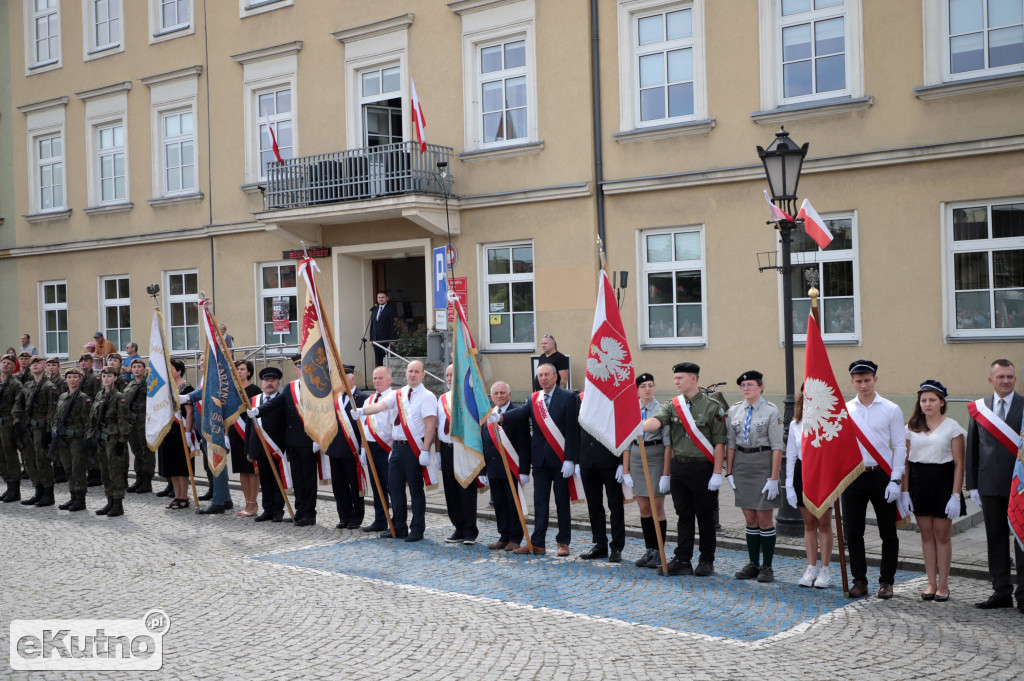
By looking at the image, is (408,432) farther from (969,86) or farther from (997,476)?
(969,86)

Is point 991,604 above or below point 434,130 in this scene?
below

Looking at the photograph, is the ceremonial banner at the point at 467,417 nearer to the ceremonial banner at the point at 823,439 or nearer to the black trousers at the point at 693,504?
the black trousers at the point at 693,504

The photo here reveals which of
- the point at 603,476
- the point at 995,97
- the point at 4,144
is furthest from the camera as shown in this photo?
the point at 4,144

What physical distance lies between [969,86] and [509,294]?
8724 millimetres

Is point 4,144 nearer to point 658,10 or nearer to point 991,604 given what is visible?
point 658,10

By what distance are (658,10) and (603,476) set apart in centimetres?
1082

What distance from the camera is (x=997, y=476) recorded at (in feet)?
26.3

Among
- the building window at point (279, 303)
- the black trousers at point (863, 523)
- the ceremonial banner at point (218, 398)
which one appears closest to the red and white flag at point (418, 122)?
the building window at point (279, 303)

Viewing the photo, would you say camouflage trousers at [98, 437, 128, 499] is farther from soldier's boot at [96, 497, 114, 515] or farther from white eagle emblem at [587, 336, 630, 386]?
white eagle emblem at [587, 336, 630, 386]

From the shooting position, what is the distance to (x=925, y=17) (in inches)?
608

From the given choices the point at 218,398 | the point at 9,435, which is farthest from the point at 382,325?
the point at 218,398

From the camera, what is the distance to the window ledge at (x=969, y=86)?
48.7 feet

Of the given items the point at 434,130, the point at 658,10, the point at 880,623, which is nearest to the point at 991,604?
the point at 880,623

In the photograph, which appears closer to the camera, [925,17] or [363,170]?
[925,17]
